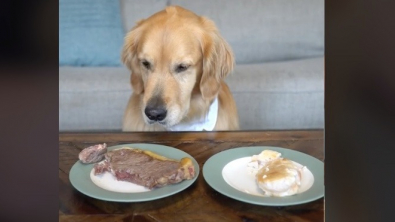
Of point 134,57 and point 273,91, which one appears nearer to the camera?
point 134,57

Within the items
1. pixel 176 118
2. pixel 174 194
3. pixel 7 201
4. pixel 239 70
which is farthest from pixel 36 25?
pixel 239 70

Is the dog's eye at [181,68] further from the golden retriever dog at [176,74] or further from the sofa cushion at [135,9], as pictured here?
the sofa cushion at [135,9]

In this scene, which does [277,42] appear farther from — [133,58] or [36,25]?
[36,25]

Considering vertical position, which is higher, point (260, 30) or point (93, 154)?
point (260, 30)

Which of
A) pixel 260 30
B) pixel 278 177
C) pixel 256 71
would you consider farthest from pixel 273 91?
pixel 278 177

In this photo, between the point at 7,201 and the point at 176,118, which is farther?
the point at 176,118

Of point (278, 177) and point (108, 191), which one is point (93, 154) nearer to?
point (108, 191)

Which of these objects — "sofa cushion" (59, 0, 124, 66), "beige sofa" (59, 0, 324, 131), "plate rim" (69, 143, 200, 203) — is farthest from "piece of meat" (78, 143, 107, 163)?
"sofa cushion" (59, 0, 124, 66)
